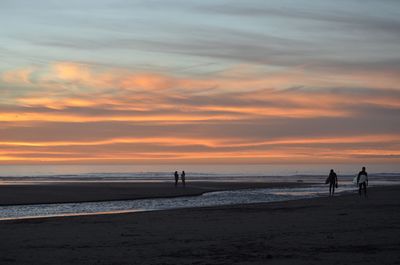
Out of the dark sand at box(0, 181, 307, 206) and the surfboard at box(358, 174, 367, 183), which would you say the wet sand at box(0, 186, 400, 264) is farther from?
the dark sand at box(0, 181, 307, 206)

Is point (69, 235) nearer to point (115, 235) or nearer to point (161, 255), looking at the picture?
point (115, 235)

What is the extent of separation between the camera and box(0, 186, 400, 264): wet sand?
48.9ft

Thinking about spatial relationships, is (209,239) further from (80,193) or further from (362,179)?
(80,193)

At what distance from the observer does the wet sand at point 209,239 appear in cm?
1489

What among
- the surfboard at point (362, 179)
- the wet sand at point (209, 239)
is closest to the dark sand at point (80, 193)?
the surfboard at point (362, 179)

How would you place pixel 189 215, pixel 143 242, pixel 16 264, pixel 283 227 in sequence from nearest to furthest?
pixel 16 264 → pixel 143 242 → pixel 283 227 → pixel 189 215

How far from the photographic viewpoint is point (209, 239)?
60.4ft

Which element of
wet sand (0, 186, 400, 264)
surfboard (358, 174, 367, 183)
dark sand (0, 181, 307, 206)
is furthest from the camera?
dark sand (0, 181, 307, 206)

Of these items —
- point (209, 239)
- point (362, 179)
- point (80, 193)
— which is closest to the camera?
point (209, 239)

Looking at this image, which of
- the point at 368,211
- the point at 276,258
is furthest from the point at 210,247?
the point at 368,211

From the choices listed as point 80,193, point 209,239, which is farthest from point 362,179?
point 209,239

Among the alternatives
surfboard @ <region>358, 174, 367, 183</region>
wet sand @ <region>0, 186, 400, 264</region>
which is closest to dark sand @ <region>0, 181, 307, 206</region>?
surfboard @ <region>358, 174, 367, 183</region>

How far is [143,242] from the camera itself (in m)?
18.0

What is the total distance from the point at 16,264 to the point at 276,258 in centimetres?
635
